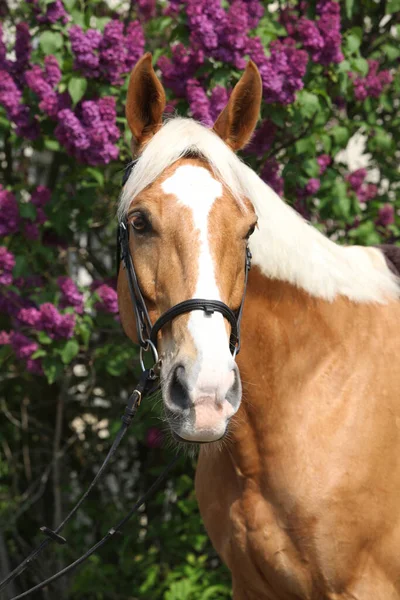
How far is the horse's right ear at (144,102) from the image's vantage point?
248 centimetres

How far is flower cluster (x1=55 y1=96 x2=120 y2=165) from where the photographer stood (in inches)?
127

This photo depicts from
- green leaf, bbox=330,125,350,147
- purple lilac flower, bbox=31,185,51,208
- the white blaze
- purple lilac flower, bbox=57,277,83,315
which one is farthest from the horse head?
green leaf, bbox=330,125,350,147

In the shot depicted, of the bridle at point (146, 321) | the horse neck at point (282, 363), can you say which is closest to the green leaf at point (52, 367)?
the bridle at point (146, 321)

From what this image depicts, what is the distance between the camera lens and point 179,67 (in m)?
3.38

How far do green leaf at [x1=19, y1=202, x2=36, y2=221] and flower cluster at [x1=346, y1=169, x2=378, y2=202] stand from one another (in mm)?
1573

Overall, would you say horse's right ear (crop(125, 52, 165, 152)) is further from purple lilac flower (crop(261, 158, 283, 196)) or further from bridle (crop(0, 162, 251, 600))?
purple lilac flower (crop(261, 158, 283, 196))

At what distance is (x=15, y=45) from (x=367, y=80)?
1630mm

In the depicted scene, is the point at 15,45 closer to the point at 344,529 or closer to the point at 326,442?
the point at 326,442

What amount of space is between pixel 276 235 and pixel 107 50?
1285mm

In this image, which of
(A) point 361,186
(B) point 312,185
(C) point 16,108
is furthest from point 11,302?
(A) point 361,186

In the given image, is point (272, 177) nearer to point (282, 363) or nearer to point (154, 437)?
point (282, 363)

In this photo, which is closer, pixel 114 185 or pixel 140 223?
pixel 140 223

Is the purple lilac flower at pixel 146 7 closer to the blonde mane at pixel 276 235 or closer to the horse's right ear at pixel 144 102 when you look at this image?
the horse's right ear at pixel 144 102

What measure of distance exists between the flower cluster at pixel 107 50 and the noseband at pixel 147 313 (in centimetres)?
88
